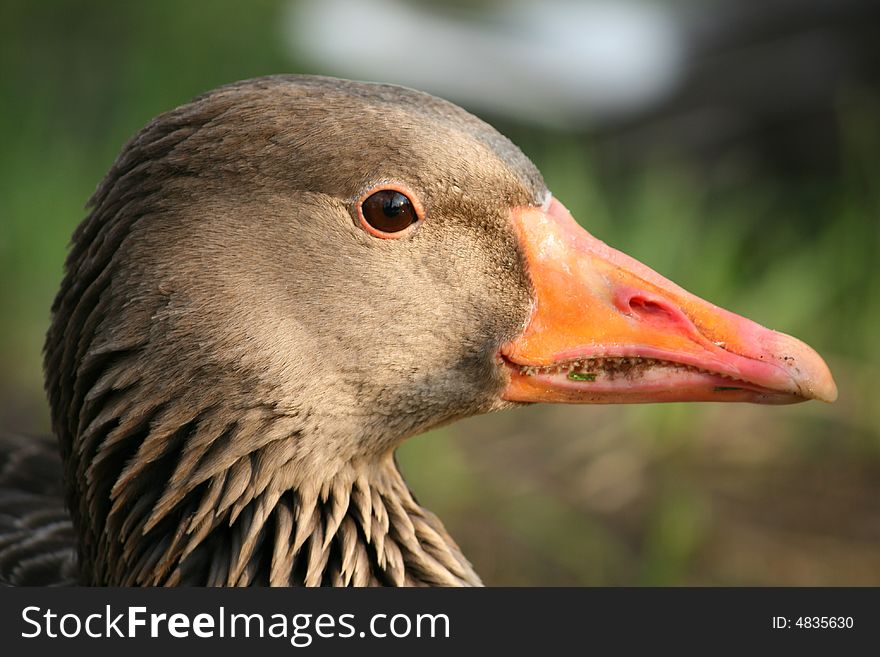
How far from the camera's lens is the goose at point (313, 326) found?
3.01 m

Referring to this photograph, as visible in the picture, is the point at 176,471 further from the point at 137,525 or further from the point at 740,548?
the point at 740,548

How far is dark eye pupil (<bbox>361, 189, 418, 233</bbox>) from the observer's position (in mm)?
3018

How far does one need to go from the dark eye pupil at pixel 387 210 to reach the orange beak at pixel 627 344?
A: 34 cm

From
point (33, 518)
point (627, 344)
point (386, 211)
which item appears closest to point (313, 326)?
point (386, 211)

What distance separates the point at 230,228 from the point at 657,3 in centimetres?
683

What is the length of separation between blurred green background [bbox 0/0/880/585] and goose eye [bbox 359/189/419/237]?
106 inches

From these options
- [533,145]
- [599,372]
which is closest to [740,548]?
[599,372]

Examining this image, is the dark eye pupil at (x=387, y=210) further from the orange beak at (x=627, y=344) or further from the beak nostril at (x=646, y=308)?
the beak nostril at (x=646, y=308)

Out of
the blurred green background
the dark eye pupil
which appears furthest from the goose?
the blurred green background

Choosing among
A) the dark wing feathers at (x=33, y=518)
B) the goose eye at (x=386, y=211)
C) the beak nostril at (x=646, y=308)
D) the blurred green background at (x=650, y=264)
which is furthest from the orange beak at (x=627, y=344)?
the blurred green background at (x=650, y=264)

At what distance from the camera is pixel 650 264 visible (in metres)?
6.78

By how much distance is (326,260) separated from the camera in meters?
3.05

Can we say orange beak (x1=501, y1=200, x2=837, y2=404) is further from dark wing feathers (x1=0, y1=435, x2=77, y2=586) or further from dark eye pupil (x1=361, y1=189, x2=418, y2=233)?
dark wing feathers (x1=0, y1=435, x2=77, y2=586)

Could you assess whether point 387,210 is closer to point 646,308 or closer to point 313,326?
point 313,326
